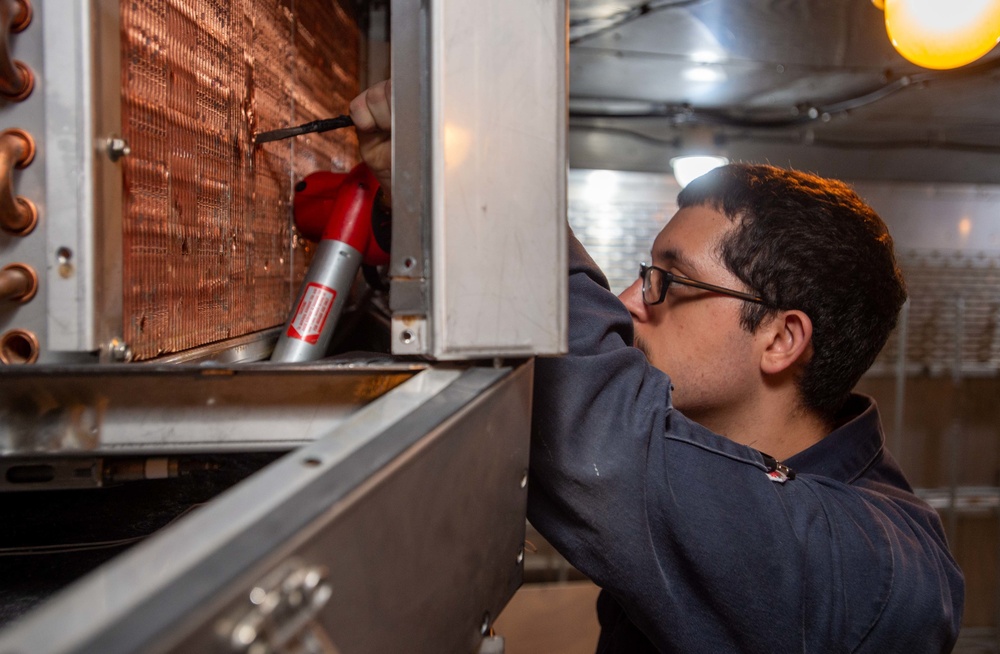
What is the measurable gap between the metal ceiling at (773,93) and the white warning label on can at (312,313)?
47.6 inches

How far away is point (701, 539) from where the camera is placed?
2.47 ft

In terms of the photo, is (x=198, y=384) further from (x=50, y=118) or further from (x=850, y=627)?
(x=850, y=627)

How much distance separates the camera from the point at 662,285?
3.73 ft

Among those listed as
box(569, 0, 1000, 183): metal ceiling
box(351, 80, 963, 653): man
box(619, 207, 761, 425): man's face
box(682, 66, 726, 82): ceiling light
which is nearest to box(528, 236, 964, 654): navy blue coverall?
box(351, 80, 963, 653): man

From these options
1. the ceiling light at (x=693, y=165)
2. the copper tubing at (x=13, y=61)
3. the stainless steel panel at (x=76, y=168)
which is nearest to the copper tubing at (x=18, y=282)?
the stainless steel panel at (x=76, y=168)

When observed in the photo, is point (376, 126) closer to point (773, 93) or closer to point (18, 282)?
point (18, 282)

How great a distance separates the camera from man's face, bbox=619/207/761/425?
1.09 m

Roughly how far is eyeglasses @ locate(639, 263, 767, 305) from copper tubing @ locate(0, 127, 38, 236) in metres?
0.91

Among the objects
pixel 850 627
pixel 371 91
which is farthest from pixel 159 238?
pixel 850 627

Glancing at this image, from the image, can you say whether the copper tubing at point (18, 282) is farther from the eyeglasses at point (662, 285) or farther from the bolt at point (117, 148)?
the eyeglasses at point (662, 285)

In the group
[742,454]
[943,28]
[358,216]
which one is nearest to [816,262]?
[742,454]

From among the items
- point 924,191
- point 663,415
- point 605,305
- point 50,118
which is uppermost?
point 924,191

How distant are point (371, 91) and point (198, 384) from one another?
41 cm

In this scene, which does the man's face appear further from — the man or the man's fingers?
the man's fingers
